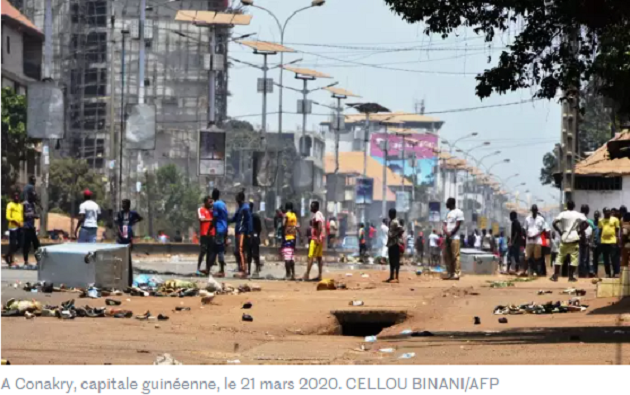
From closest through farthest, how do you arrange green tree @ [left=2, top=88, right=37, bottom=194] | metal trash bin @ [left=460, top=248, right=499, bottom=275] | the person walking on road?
the person walking on road → metal trash bin @ [left=460, top=248, right=499, bottom=275] → green tree @ [left=2, top=88, right=37, bottom=194]

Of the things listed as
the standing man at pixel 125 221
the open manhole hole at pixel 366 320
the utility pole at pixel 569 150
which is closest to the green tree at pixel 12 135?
the utility pole at pixel 569 150

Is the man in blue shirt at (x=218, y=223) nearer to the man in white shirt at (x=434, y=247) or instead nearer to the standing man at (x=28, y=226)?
the standing man at (x=28, y=226)

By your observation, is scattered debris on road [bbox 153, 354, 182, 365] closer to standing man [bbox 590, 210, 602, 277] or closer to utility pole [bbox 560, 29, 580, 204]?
standing man [bbox 590, 210, 602, 277]

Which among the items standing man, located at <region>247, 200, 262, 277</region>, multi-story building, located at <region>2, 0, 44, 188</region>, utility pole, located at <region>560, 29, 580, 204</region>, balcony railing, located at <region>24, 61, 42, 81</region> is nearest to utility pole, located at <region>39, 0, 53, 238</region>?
standing man, located at <region>247, 200, 262, 277</region>

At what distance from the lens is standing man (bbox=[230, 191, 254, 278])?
28.8m

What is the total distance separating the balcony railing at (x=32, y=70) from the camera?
294 ft

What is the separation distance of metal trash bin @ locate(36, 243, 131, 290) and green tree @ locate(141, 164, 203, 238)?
257 feet

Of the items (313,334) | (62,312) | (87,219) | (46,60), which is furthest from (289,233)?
(46,60)

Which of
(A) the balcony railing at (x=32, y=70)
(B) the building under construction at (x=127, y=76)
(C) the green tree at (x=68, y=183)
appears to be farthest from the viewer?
(B) the building under construction at (x=127, y=76)

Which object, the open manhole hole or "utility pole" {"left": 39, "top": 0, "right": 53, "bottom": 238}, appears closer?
the open manhole hole

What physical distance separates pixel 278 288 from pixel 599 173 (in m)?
16.2

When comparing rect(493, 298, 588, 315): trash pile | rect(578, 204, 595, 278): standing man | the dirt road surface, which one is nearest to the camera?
the dirt road surface

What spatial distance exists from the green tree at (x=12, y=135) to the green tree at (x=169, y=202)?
89.2 ft

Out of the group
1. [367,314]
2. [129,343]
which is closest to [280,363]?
[129,343]
